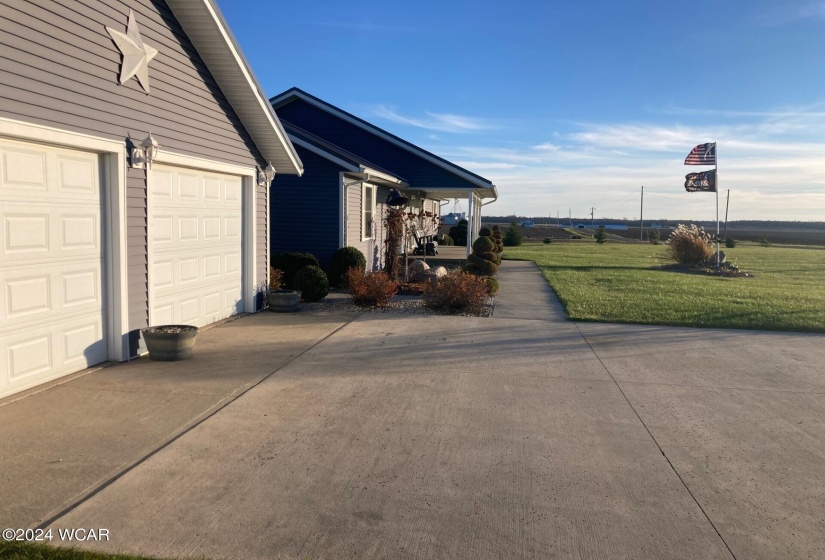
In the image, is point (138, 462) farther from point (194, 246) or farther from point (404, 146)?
point (404, 146)

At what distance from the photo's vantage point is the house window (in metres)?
17.0

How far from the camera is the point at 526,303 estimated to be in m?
13.8

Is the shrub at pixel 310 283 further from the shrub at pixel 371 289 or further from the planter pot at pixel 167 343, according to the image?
the planter pot at pixel 167 343

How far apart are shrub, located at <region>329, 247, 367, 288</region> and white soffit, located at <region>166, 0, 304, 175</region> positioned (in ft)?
10.4

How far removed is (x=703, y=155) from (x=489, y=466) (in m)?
21.4

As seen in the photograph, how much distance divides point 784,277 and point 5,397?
75.5 ft

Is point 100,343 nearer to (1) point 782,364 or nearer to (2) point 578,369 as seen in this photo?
(2) point 578,369

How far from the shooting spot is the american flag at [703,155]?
2289 cm

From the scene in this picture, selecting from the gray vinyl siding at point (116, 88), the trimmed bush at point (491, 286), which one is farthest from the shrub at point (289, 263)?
the trimmed bush at point (491, 286)

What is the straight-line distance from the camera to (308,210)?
15258 mm

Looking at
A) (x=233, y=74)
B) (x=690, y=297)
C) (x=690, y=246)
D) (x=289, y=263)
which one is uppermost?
(x=233, y=74)

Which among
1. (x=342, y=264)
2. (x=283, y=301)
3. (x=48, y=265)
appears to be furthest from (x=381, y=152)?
(x=48, y=265)

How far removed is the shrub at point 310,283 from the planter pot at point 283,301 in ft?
3.29

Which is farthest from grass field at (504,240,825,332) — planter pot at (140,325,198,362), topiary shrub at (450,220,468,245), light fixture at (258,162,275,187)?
topiary shrub at (450,220,468,245)
